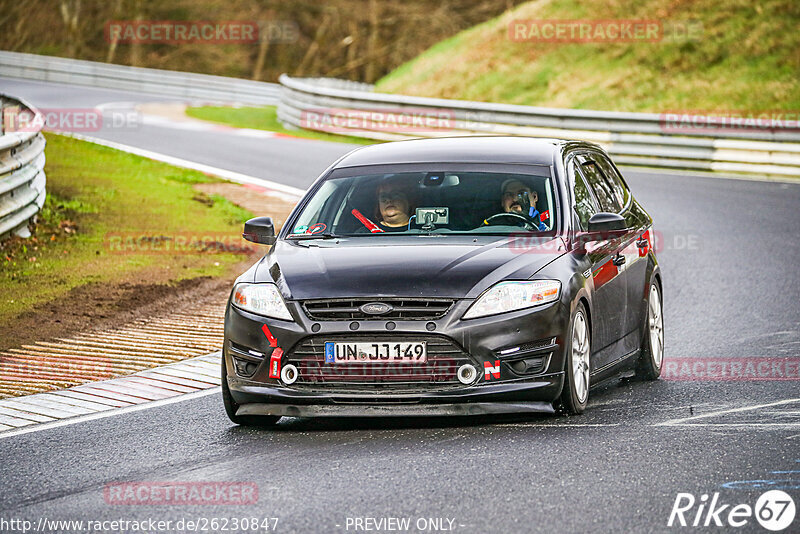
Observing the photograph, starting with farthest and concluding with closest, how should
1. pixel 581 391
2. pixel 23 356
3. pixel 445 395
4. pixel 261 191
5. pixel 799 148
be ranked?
pixel 799 148
pixel 261 191
pixel 23 356
pixel 581 391
pixel 445 395

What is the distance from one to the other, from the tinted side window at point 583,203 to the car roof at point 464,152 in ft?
0.85

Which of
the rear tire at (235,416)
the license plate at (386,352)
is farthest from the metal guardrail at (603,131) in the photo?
the license plate at (386,352)

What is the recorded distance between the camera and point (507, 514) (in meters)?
5.70

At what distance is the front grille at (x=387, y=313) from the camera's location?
7.20 m

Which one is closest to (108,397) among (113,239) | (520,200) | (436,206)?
(436,206)

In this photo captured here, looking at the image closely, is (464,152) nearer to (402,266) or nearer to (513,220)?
(513,220)

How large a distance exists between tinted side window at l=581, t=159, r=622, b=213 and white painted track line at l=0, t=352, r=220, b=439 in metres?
2.96

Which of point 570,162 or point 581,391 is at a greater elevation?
point 570,162

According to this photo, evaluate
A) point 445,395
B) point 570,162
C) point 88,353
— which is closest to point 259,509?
point 445,395

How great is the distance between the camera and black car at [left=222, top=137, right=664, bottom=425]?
23.6 ft

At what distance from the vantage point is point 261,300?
7547mm

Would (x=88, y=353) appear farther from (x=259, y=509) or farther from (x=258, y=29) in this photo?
(x=258, y=29)

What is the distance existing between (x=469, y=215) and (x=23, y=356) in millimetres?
4047

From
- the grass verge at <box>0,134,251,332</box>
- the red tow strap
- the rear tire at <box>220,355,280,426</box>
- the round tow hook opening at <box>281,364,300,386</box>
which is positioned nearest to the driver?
the red tow strap
